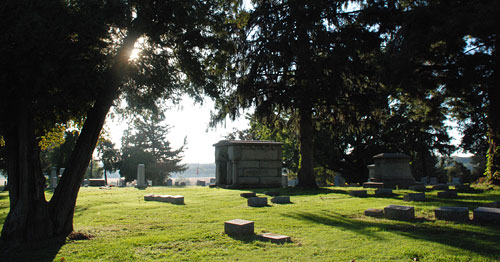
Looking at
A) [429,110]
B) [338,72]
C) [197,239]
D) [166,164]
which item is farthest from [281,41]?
[166,164]

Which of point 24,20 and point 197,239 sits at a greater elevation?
point 24,20

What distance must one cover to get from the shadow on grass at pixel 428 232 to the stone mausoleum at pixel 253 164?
11.2 meters

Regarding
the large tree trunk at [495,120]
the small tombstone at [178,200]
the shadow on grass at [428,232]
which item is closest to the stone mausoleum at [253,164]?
the small tombstone at [178,200]

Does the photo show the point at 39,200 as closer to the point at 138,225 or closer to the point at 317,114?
the point at 138,225

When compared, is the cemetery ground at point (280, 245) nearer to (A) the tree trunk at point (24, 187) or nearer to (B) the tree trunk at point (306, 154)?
(A) the tree trunk at point (24, 187)

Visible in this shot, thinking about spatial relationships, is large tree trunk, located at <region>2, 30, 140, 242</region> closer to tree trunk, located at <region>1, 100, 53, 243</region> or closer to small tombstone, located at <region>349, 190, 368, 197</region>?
tree trunk, located at <region>1, 100, 53, 243</region>

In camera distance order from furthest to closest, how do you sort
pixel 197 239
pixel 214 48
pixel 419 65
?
1. pixel 419 65
2. pixel 214 48
3. pixel 197 239

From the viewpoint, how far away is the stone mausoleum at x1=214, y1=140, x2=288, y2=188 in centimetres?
1927

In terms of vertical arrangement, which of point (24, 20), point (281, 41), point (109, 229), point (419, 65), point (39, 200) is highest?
point (281, 41)

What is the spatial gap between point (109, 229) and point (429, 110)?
16.6m

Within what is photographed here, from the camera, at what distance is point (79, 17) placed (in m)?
6.12

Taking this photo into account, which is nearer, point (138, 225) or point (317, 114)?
point (138, 225)

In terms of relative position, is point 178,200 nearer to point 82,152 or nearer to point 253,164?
point 82,152

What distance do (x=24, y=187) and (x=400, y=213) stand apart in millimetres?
7608
